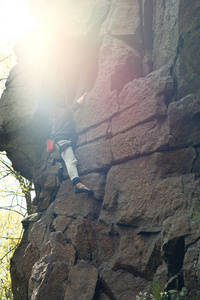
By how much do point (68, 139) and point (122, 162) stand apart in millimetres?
1676

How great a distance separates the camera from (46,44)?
9.29 meters

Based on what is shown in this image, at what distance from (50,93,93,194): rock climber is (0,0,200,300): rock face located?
22 cm

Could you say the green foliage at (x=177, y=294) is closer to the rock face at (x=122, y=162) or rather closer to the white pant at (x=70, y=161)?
the rock face at (x=122, y=162)

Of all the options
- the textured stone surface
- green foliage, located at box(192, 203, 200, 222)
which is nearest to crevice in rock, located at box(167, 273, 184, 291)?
green foliage, located at box(192, 203, 200, 222)

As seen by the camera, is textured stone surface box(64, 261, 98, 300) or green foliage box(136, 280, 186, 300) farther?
textured stone surface box(64, 261, 98, 300)

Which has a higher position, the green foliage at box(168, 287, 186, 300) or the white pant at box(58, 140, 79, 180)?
the white pant at box(58, 140, 79, 180)

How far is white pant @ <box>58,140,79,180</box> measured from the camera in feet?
20.0

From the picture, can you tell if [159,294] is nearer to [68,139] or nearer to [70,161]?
[70,161]

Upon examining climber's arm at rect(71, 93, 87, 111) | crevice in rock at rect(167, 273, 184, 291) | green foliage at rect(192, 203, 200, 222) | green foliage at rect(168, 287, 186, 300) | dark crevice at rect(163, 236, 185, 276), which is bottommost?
green foliage at rect(168, 287, 186, 300)

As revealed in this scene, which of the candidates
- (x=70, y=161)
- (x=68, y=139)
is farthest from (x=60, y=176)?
A: (x=68, y=139)

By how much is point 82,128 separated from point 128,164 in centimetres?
175

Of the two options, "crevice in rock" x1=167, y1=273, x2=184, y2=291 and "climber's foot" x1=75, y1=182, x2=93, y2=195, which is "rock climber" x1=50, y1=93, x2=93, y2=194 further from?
"crevice in rock" x1=167, y1=273, x2=184, y2=291

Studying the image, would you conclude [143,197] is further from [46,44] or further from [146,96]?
[46,44]

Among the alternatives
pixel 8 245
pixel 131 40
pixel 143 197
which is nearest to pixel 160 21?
pixel 131 40
